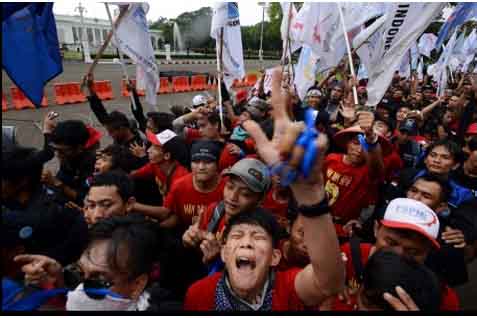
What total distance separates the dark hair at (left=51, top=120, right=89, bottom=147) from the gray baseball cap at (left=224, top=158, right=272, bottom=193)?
61.0 inches

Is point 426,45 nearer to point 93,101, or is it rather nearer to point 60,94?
point 93,101

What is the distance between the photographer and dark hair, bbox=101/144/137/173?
10.3 ft

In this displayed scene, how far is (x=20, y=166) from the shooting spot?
1974mm

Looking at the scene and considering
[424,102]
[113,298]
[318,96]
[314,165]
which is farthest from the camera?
[424,102]

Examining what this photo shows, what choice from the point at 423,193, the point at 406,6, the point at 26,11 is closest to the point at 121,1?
the point at 26,11

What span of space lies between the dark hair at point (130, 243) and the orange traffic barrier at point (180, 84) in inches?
701

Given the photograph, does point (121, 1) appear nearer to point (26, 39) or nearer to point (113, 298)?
point (26, 39)

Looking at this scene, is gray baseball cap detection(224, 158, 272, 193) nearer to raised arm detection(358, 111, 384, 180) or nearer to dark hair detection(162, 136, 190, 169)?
raised arm detection(358, 111, 384, 180)

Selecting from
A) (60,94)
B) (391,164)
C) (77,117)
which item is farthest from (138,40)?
(60,94)

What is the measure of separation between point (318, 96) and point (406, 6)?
1804mm

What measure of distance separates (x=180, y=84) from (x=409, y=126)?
16071 millimetres

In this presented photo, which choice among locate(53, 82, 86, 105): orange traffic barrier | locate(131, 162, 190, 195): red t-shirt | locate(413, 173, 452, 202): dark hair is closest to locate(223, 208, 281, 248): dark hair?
locate(413, 173, 452, 202): dark hair

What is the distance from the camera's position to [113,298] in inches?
53.6

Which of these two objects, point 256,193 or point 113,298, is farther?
point 256,193
